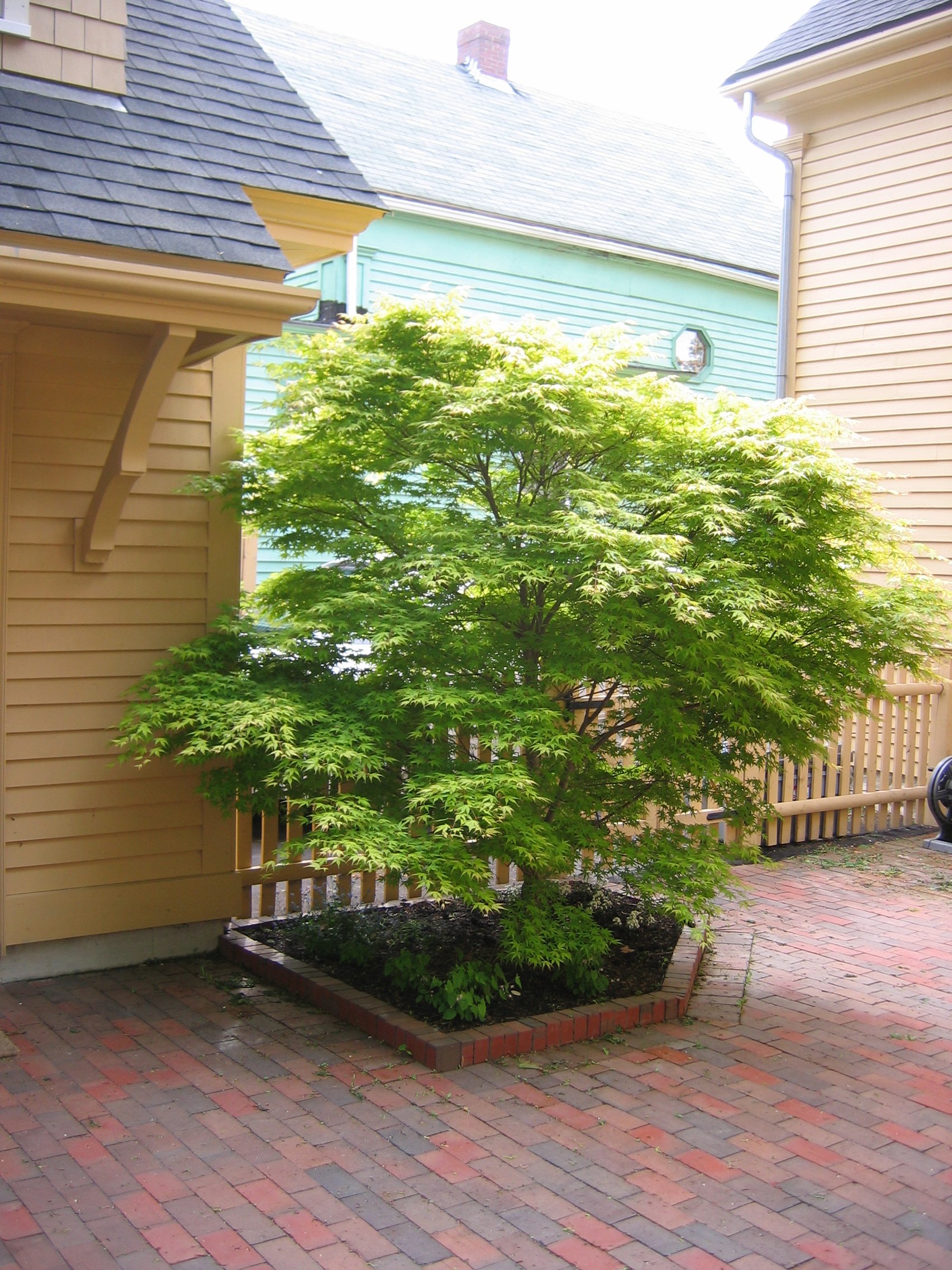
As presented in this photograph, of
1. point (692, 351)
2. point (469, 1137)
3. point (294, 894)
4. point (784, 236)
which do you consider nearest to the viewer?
point (469, 1137)

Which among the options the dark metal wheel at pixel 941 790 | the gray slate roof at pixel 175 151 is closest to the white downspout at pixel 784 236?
the dark metal wheel at pixel 941 790

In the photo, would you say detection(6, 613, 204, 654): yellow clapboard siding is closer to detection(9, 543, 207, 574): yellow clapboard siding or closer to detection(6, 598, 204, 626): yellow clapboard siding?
detection(6, 598, 204, 626): yellow clapboard siding

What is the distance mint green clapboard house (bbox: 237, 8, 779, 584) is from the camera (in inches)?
559

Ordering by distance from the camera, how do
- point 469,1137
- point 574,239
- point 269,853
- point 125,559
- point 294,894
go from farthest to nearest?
point 574,239 → point 294,894 → point 269,853 → point 125,559 → point 469,1137

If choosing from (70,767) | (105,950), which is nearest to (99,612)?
(70,767)

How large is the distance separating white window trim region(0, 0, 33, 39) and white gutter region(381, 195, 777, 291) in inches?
305

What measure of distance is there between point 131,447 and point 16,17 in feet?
6.75

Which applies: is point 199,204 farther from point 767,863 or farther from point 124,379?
point 767,863

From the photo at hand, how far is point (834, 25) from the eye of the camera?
34.4ft

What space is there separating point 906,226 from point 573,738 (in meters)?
7.54

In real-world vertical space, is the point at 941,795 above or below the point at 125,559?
below

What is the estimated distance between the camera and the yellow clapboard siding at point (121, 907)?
16.8ft

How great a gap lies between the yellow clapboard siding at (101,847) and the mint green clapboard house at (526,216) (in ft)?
21.9

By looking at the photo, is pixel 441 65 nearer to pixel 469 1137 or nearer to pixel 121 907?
pixel 121 907
